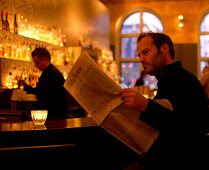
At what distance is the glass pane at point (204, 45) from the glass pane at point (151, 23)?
4.81ft

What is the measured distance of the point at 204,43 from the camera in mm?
10914

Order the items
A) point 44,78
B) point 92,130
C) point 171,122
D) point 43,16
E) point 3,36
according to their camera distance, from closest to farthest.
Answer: point 171,122 < point 92,130 < point 44,78 < point 3,36 < point 43,16

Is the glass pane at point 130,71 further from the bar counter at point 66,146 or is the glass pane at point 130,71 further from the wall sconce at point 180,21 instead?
the bar counter at point 66,146

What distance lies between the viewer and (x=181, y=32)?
34.6 feet

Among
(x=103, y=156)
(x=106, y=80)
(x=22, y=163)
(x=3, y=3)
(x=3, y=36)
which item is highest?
(x=3, y=3)

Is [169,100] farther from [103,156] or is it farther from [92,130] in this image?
[103,156]

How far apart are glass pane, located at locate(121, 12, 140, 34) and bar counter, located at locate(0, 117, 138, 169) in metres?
9.83

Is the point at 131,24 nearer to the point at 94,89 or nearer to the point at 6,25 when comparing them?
the point at 6,25

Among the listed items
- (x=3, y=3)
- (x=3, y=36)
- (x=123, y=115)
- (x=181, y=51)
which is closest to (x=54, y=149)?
(x=123, y=115)

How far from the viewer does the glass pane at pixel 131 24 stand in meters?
11.3

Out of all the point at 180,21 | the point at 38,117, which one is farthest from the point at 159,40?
the point at 180,21

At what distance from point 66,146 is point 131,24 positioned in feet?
34.5

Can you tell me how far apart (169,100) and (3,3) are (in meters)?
3.71

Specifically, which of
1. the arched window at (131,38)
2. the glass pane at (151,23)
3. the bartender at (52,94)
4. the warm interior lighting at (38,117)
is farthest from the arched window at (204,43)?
the warm interior lighting at (38,117)
